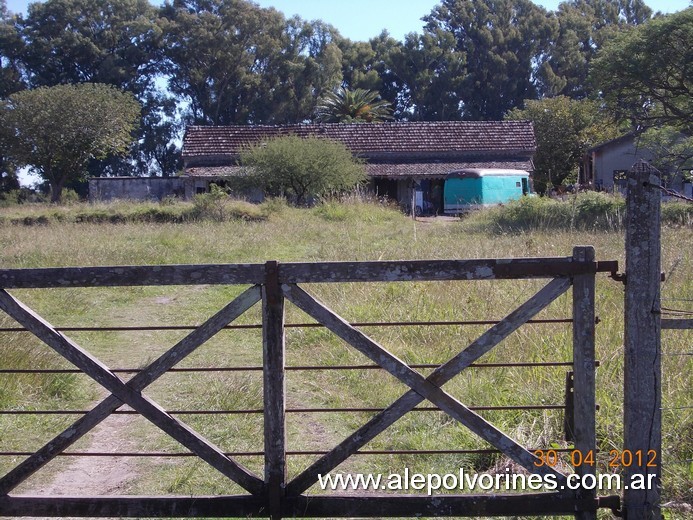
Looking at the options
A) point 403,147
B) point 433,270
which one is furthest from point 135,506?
point 403,147

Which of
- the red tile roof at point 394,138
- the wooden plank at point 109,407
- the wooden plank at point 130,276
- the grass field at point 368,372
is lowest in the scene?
the grass field at point 368,372

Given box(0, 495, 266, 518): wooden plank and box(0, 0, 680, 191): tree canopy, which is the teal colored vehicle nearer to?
Result: box(0, 0, 680, 191): tree canopy

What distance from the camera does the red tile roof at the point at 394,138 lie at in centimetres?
3981

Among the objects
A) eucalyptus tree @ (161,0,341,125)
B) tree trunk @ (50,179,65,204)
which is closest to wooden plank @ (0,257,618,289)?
tree trunk @ (50,179,65,204)

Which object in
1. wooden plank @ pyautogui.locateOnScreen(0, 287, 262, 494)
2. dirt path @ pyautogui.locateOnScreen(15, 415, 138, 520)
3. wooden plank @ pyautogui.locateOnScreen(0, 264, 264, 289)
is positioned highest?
wooden plank @ pyautogui.locateOnScreen(0, 264, 264, 289)

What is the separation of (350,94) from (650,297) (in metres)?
52.0

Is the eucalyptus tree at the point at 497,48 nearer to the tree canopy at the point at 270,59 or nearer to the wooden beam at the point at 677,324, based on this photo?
the tree canopy at the point at 270,59

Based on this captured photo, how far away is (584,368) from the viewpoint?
3.56 meters

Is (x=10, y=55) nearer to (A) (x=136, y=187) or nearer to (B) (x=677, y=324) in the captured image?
(A) (x=136, y=187)

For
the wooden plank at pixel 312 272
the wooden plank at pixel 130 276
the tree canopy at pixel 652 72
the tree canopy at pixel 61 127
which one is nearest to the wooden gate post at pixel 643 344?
the wooden plank at pixel 312 272

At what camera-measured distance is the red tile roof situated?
39.8 metres

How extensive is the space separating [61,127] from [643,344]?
143ft

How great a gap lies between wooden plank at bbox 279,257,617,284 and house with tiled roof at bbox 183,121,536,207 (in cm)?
3445

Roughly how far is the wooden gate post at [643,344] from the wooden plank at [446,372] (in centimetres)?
38
